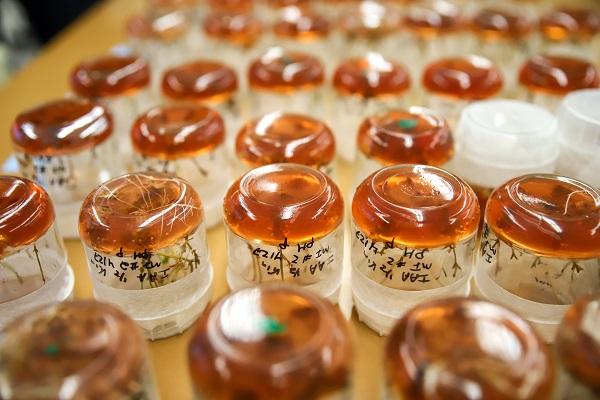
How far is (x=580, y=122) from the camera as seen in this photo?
2.52 feet

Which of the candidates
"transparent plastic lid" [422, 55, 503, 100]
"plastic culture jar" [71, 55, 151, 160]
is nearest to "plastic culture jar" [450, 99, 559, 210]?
"transparent plastic lid" [422, 55, 503, 100]

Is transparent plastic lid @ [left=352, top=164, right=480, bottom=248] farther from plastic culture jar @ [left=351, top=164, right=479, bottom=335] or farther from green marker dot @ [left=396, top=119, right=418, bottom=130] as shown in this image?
green marker dot @ [left=396, top=119, right=418, bottom=130]

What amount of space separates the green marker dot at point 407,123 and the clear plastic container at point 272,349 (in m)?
0.37

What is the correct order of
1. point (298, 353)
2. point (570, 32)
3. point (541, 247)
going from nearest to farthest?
point (298, 353) → point (541, 247) → point (570, 32)

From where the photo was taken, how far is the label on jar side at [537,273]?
0.61m

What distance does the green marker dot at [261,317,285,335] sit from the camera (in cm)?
46

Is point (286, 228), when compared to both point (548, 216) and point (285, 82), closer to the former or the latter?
point (548, 216)

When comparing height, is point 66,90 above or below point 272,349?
below

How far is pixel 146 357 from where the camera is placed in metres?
0.49

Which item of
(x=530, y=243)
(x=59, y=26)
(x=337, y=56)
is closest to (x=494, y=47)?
(x=337, y=56)

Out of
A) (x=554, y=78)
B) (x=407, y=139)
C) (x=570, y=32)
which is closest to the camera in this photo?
(x=407, y=139)

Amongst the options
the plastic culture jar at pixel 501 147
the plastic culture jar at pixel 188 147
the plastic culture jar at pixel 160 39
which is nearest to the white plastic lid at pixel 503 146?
the plastic culture jar at pixel 501 147

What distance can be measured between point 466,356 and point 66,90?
1085 millimetres

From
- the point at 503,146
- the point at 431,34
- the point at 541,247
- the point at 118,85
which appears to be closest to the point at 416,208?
the point at 541,247
